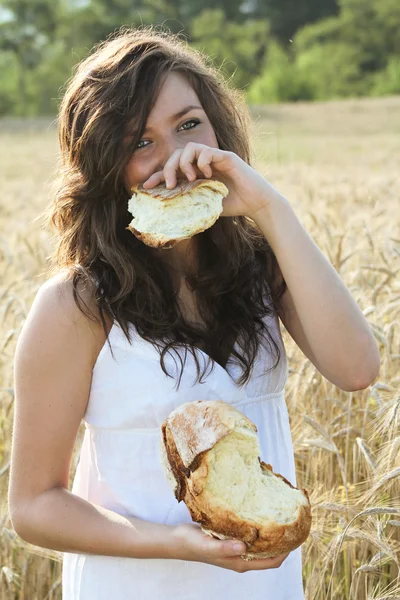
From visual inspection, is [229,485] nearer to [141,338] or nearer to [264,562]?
[264,562]

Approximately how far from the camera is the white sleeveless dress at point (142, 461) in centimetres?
174

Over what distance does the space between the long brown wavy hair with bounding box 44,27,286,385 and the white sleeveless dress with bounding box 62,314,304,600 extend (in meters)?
0.04

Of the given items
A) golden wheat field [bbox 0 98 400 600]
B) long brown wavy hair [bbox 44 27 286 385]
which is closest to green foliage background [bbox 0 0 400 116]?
golden wheat field [bbox 0 98 400 600]

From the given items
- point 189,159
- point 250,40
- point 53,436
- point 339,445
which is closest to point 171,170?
point 189,159

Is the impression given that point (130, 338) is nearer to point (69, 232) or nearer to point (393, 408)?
point (69, 232)

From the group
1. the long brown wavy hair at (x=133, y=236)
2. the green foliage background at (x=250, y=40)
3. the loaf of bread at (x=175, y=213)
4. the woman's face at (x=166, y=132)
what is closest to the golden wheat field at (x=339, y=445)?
the long brown wavy hair at (x=133, y=236)

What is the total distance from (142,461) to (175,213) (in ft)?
1.80

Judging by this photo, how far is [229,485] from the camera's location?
144cm

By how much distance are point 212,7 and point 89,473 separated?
6545cm

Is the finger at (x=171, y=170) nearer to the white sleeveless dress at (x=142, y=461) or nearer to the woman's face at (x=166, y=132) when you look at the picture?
the woman's face at (x=166, y=132)

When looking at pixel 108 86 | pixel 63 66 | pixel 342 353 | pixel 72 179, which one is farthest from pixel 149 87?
pixel 63 66

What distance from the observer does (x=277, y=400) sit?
1.95 m

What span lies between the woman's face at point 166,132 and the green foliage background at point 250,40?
47453mm

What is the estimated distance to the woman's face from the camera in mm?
1810
